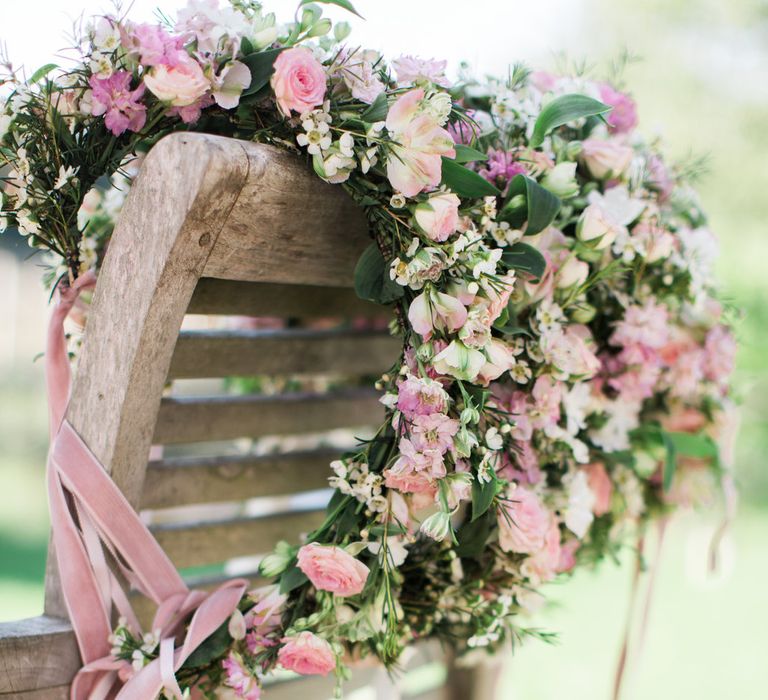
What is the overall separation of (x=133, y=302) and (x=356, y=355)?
79 centimetres

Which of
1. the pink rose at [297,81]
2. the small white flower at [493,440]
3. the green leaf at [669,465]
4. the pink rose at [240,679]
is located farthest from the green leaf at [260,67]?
the green leaf at [669,465]

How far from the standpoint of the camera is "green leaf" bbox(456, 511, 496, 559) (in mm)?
1167

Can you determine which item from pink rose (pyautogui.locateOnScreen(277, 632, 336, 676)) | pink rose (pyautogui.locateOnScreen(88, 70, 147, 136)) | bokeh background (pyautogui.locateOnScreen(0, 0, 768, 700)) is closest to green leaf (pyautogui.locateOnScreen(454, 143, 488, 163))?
pink rose (pyautogui.locateOnScreen(88, 70, 147, 136))

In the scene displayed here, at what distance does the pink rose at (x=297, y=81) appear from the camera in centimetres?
90

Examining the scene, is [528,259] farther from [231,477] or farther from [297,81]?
[231,477]

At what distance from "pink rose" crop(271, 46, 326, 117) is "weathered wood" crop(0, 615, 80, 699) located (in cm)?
69

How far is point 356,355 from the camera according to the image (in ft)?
5.57

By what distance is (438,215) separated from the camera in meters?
0.91

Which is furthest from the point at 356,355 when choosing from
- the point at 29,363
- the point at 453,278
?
the point at 29,363

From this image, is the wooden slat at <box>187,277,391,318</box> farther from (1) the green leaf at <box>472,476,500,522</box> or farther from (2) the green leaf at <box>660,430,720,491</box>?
(2) the green leaf at <box>660,430,720,491</box>

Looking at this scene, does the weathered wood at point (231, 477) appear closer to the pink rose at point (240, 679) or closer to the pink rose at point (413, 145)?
the pink rose at point (240, 679)

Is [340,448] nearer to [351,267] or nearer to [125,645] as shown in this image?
[351,267]

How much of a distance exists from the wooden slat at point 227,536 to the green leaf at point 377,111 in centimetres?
78

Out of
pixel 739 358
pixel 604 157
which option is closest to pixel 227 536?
pixel 604 157
